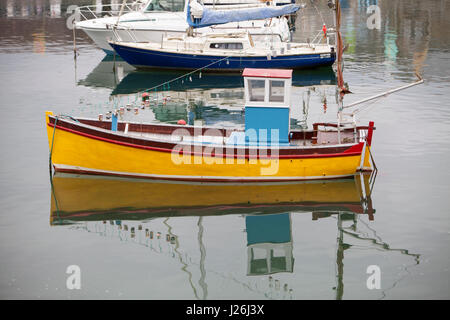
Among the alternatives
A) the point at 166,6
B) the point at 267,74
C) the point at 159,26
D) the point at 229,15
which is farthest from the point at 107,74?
the point at 267,74

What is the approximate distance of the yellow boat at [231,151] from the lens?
2314 centimetres

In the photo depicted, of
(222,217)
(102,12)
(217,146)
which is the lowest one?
(222,217)

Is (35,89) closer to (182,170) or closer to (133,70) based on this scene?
(133,70)

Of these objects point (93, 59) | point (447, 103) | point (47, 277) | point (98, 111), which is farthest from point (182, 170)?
point (93, 59)

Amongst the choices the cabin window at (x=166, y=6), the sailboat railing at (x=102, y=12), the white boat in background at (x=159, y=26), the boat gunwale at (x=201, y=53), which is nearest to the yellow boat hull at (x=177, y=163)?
the boat gunwale at (x=201, y=53)

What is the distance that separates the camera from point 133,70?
43.8m

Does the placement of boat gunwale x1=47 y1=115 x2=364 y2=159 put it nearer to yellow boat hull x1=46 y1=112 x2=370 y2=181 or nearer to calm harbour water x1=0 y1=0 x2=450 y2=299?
yellow boat hull x1=46 y1=112 x2=370 y2=181

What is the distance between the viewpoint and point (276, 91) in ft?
76.9

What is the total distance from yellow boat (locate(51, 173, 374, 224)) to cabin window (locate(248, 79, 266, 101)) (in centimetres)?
308

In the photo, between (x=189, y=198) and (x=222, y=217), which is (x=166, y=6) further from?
(x=222, y=217)

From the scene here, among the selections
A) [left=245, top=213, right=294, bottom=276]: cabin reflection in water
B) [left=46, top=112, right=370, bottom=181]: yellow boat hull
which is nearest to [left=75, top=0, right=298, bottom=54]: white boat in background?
[left=46, top=112, right=370, bottom=181]: yellow boat hull

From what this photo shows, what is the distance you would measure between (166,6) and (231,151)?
25.7 meters

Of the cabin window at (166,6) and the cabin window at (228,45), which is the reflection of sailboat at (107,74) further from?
the cabin window at (228,45)
